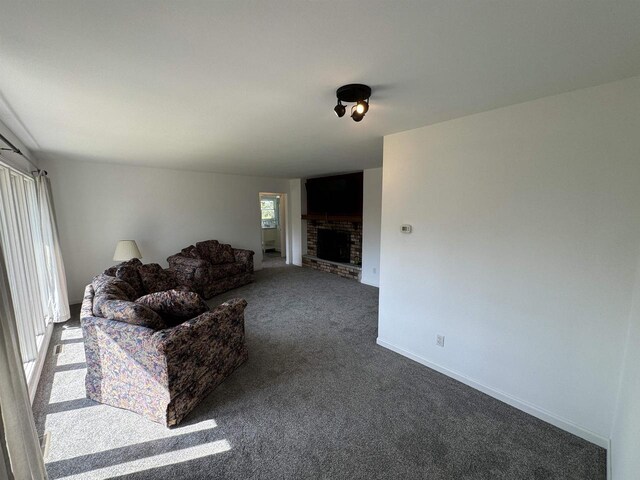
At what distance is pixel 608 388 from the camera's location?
1828 millimetres

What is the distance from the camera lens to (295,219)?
7.54 meters

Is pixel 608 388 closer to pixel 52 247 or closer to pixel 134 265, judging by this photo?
pixel 134 265

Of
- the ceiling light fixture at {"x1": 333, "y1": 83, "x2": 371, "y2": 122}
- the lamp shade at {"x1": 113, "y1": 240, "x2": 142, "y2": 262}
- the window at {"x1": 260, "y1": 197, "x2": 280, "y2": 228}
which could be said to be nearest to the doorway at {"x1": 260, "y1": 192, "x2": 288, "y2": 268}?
the window at {"x1": 260, "y1": 197, "x2": 280, "y2": 228}

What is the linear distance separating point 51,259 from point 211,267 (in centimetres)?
217

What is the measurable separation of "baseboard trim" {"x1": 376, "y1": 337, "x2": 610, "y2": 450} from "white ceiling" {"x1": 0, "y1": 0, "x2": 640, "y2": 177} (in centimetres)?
242

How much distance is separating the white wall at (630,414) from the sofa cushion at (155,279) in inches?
174

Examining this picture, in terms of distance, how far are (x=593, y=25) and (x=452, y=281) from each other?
1937mm

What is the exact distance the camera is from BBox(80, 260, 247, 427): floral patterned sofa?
198 centimetres

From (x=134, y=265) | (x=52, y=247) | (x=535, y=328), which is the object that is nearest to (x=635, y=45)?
(x=535, y=328)

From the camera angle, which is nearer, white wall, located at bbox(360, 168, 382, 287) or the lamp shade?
the lamp shade

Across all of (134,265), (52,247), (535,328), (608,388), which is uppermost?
(52,247)

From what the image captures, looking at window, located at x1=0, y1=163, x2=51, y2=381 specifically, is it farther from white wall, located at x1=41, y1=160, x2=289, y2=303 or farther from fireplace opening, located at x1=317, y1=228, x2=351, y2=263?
fireplace opening, located at x1=317, y1=228, x2=351, y2=263

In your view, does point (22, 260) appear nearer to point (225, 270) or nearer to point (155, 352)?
point (155, 352)

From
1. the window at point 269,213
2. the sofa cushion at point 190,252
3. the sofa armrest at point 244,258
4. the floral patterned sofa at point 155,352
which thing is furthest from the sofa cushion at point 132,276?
→ the window at point 269,213
